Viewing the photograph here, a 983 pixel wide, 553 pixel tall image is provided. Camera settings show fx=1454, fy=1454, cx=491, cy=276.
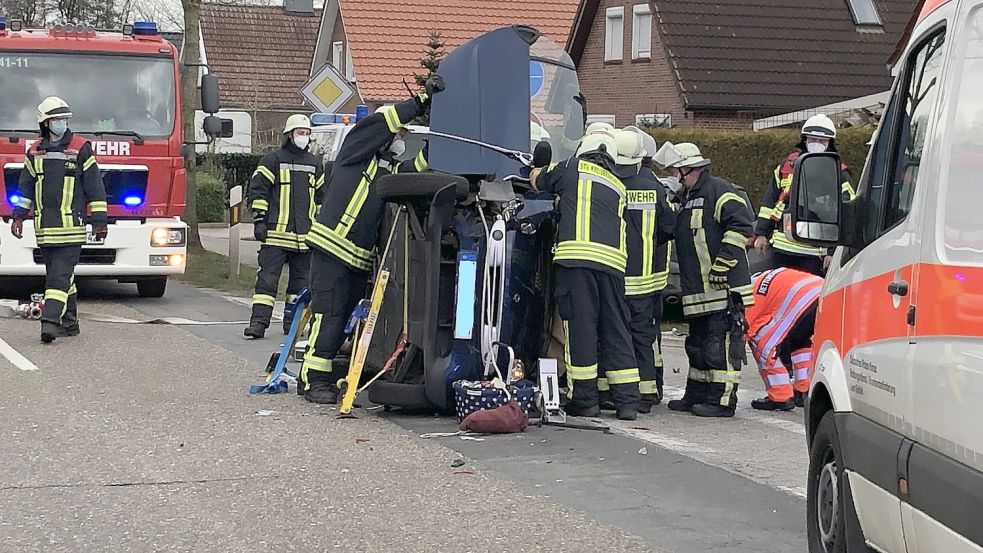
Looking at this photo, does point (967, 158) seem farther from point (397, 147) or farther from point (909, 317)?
point (397, 147)

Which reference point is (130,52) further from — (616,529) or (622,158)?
(616,529)

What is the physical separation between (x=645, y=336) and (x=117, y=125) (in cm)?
850

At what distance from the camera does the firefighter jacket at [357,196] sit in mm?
9291

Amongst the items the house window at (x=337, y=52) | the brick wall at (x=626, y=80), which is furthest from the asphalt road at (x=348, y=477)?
the house window at (x=337, y=52)

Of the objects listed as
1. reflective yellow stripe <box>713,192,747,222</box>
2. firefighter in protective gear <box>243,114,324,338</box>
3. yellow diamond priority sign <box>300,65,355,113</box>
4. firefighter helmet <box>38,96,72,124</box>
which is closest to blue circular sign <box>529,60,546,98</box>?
reflective yellow stripe <box>713,192,747,222</box>

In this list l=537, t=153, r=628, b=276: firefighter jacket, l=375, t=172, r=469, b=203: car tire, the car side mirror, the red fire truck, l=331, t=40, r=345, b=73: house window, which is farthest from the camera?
l=331, t=40, r=345, b=73: house window

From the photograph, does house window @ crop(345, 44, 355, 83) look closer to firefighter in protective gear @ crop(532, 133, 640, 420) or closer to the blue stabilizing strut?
the blue stabilizing strut

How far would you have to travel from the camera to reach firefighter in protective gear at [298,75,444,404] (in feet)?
30.6

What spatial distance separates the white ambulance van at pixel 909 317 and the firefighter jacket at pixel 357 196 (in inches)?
166

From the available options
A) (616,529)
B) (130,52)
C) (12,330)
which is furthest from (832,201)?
(130,52)

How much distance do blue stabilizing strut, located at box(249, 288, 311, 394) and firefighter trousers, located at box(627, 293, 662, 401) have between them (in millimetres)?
2279

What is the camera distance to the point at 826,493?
18.1ft

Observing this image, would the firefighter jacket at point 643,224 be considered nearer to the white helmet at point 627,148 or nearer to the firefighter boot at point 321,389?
the white helmet at point 627,148

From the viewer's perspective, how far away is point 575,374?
30.1ft
